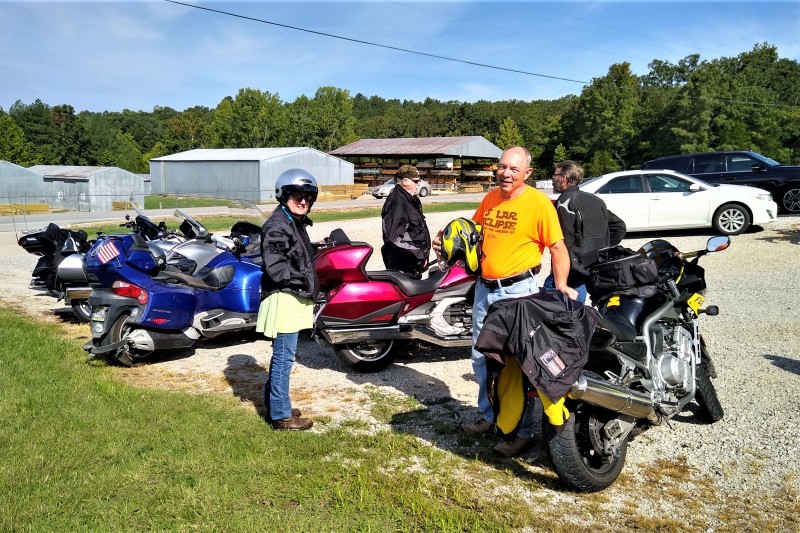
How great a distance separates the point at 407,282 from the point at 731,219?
10107 mm

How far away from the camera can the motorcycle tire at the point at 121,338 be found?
6.50m

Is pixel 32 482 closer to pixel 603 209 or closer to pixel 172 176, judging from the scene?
pixel 603 209

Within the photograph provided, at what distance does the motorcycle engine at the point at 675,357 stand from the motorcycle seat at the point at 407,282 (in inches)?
95.6

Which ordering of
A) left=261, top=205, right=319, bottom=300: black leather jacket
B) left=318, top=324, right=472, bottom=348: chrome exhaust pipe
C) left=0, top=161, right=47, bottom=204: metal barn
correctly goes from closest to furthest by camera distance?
left=261, top=205, right=319, bottom=300: black leather jacket
left=318, top=324, right=472, bottom=348: chrome exhaust pipe
left=0, top=161, right=47, bottom=204: metal barn

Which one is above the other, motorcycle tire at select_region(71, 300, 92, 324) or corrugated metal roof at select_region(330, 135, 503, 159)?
corrugated metal roof at select_region(330, 135, 503, 159)

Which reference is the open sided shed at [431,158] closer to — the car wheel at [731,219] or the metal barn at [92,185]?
the metal barn at [92,185]

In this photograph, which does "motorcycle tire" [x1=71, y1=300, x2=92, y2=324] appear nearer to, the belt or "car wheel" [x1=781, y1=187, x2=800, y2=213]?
the belt

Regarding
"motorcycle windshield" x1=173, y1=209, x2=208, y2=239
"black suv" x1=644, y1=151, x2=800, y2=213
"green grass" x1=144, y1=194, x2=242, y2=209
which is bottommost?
"motorcycle windshield" x1=173, y1=209, x2=208, y2=239

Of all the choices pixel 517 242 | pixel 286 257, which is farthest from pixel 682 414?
pixel 286 257

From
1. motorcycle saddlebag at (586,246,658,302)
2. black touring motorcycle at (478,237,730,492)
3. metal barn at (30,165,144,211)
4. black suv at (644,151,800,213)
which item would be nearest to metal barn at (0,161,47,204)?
metal barn at (30,165,144,211)

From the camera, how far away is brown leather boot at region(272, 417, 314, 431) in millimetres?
4820

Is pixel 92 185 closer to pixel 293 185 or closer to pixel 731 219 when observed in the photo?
pixel 731 219

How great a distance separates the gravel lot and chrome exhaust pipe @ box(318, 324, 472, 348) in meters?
0.36

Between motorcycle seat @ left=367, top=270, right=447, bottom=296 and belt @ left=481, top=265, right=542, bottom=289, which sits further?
motorcycle seat @ left=367, top=270, right=447, bottom=296
